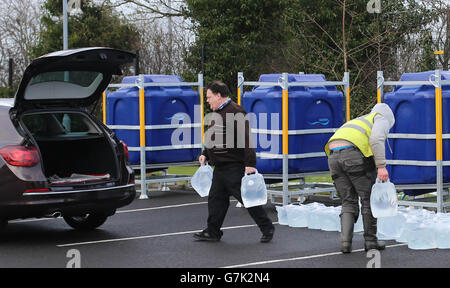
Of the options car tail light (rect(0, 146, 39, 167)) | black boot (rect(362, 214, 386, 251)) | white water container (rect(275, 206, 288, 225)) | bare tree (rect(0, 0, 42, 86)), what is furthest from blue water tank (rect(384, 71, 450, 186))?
bare tree (rect(0, 0, 42, 86))

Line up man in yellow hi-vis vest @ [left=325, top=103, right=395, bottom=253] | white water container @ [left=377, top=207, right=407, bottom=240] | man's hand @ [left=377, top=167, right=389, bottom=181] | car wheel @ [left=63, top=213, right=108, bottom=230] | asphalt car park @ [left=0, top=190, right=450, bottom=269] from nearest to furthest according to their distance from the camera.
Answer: asphalt car park @ [left=0, top=190, right=450, bottom=269], man's hand @ [left=377, top=167, right=389, bottom=181], man in yellow hi-vis vest @ [left=325, top=103, right=395, bottom=253], white water container @ [left=377, top=207, right=407, bottom=240], car wheel @ [left=63, top=213, right=108, bottom=230]

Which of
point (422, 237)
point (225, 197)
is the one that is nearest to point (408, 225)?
Result: point (422, 237)

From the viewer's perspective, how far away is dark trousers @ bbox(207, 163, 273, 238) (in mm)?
9656

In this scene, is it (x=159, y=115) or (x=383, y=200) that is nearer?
(x=383, y=200)

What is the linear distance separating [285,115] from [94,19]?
1799 centimetres

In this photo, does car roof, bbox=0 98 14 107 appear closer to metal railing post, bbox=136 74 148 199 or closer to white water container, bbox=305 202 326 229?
white water container, bbox=305 202 326 229

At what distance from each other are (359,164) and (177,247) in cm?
213

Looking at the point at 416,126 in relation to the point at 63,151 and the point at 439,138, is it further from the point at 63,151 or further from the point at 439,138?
the point at 63,151

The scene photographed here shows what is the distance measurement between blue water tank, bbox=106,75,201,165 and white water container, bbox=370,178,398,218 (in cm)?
572

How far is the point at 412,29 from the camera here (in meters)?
20.7

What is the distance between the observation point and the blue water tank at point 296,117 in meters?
12.3

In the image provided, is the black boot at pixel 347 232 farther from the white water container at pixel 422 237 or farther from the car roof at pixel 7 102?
the car roof at pixel 7 102

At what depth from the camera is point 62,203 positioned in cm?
945

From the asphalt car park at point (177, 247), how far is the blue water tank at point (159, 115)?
2563 millimetres
